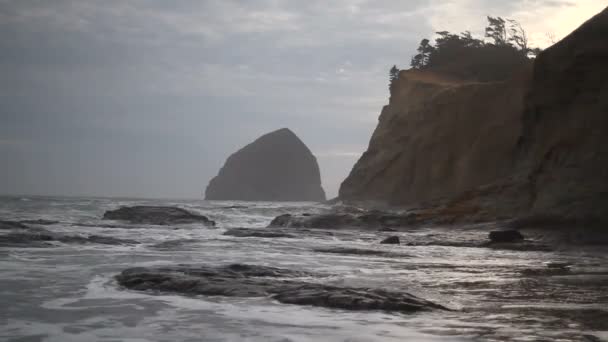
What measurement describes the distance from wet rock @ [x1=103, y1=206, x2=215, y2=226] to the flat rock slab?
49.8ft

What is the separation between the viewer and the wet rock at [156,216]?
21994 millimetres

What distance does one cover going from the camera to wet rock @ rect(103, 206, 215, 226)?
21994mm

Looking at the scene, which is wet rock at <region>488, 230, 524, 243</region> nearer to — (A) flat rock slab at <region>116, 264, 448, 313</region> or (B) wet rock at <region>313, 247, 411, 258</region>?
(B) wet rock at <region>313, 247, 411, 258</region>

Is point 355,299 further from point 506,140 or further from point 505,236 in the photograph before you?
point 506,140

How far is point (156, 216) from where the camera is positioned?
22.5 metres

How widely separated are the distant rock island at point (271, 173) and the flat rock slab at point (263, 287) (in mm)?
140828

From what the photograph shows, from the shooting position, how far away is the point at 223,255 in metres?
9.84

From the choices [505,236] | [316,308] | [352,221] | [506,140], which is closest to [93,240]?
[505,236]

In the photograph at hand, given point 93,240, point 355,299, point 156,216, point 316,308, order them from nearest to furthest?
point 316,308, point 355,299, point 93,240, point 156,216

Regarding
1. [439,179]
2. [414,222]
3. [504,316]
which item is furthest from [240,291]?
[439,179]

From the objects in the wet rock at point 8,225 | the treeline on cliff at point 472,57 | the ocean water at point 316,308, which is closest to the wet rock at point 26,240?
the ocean water at point 316,308

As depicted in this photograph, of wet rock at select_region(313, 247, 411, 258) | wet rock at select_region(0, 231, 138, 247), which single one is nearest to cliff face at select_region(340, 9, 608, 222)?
wet rock at select_region(313, 247, 411, 258)

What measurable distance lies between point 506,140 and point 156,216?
17643 millimetres

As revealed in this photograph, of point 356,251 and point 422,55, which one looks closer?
point 356,251
